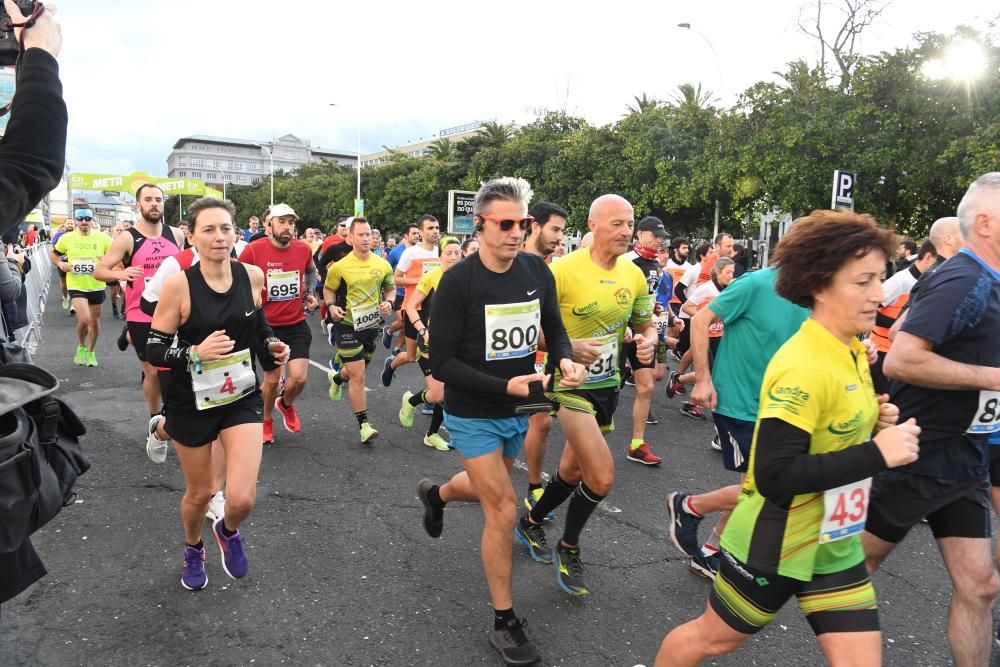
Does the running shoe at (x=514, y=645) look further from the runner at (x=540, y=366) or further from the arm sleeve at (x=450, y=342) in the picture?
the runner at (x=540, y=366)

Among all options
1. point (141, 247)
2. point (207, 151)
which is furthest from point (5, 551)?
point (207, 151)

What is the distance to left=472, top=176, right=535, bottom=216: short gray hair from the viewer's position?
3387mm

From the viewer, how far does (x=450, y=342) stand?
325 centimetres

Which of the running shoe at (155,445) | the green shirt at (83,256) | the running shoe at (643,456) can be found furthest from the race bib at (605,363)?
the green shirt at (83,256)

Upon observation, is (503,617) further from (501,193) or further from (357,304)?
(357,304)

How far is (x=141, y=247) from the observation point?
6.43m

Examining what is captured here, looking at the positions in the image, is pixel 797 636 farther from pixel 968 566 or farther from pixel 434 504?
pixel 434 504

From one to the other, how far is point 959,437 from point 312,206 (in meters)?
67.2

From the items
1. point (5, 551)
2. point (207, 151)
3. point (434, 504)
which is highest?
point (207, 151)

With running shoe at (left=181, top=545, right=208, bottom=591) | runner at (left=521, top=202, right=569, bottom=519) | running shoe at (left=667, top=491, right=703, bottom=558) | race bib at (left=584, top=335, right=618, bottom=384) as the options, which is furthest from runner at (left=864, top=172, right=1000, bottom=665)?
running shoe at (left=181, top=545, right=208, bottom=591)

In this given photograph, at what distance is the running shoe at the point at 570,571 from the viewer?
374cm

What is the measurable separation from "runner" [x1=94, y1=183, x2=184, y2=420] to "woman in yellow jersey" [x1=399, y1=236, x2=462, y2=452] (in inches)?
88.4

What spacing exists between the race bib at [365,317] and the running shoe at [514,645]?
171 inches

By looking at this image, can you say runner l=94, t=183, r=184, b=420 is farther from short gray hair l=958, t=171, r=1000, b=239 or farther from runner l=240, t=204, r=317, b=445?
short gray hair l=958, t=171, r=1000, b=239
